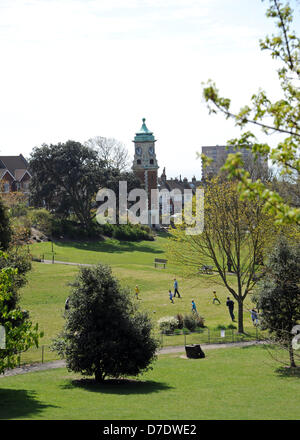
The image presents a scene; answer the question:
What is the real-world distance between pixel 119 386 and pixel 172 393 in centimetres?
264

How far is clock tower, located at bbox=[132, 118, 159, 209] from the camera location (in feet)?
365

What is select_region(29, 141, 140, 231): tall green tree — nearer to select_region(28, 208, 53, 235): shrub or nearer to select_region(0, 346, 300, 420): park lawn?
select_region(28, 208, 53, 235): shrub

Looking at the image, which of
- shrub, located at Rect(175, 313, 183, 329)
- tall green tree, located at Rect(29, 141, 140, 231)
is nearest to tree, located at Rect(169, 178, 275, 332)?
shrub, located at Rect(175, 313, 183, 329)

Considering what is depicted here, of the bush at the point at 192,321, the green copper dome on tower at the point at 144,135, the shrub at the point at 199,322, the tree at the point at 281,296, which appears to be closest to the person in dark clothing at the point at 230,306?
the bush at the point at 192,321

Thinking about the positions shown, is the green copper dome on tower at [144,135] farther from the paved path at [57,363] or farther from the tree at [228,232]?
the paved path at [57,363]

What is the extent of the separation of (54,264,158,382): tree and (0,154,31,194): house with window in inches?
3326

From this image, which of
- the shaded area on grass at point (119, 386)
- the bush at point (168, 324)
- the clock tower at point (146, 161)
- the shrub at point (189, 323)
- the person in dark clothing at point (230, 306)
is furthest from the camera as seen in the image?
the clock tower at point (146, 161)

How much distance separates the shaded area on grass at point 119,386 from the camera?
21.9 metres

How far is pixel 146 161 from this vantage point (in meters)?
112

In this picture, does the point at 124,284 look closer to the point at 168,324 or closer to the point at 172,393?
the point at 168,324

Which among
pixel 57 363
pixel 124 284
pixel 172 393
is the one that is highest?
pixel 124 284

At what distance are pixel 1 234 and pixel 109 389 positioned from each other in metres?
12.5

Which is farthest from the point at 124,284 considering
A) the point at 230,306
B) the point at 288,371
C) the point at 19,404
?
the point at 19,404

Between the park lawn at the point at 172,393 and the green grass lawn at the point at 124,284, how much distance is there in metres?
3.44
